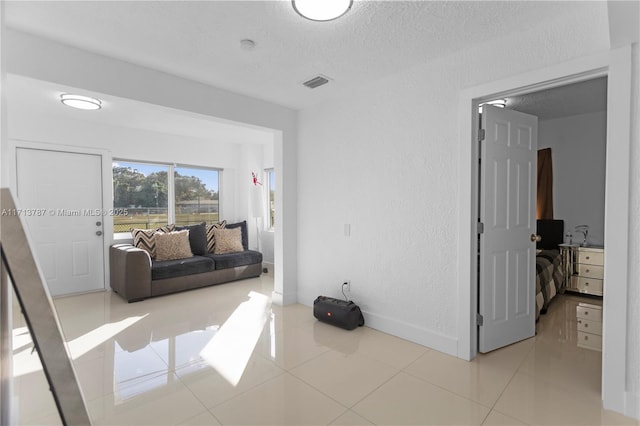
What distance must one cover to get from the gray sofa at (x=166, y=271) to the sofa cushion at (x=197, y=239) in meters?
0.16

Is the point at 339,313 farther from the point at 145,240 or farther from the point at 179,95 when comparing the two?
the point at 145,240

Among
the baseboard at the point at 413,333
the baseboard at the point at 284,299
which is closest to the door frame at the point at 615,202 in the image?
the baseboard at the point at 413,333

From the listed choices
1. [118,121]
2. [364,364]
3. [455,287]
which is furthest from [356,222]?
[118,121]

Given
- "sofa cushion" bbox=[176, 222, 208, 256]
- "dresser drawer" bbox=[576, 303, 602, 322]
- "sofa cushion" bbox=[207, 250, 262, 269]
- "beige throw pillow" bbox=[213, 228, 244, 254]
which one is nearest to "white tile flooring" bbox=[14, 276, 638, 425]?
"dresser drawer" bbox=[576, 303, 602, 322]

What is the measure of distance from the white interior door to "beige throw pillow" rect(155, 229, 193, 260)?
13.7ft

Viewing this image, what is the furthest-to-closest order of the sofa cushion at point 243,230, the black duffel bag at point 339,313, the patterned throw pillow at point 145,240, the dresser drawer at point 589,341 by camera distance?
Answer: the sofa cushion at point 243,230 < the patterned throw pillow at point 145,240 < the black duffel bag at point 339,313 < the dresser drawer at point 589,341

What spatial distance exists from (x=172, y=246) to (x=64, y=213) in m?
1.48

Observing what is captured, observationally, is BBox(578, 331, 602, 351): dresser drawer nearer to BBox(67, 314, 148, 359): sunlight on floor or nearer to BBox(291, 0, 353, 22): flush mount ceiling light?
BBox(291, 0, 353, 22): flush mount ceiling light

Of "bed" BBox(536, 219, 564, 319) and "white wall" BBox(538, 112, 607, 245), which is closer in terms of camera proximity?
"bed" BBox(536, 219, 564, 319)

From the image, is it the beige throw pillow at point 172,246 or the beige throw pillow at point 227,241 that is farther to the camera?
the beige throw pillow at point 227,241

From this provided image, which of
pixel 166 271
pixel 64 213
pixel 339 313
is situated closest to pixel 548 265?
pixel 339 313

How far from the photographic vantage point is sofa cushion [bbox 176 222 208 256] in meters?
5.29

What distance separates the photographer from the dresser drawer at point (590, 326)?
3.07 m

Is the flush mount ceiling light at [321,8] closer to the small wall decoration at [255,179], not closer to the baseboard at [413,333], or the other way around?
the baseboard at [413,333]
